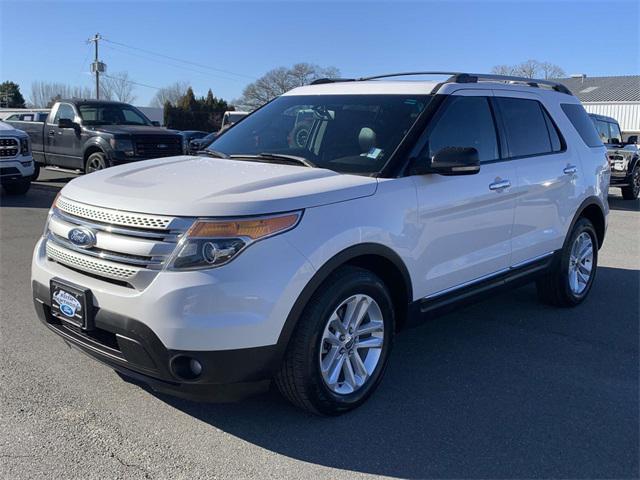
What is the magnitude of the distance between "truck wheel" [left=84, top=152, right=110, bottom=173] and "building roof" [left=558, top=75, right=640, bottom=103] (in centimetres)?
4272

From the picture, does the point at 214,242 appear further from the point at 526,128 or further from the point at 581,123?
the point at 581,123

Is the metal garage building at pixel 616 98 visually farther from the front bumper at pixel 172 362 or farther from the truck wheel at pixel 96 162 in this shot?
the front bumper at pixel 172 362

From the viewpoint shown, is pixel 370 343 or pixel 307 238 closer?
pixel 307 238

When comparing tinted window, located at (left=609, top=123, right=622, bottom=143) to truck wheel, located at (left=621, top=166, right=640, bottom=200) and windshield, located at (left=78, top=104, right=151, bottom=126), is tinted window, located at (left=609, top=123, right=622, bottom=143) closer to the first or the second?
truck wheel, located at (left=621, top=166, right=640, bottom=200)

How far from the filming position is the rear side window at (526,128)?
4.70 m

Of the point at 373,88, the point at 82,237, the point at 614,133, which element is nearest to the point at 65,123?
the point at 373,88

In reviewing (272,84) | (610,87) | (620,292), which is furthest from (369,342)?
(272,84)

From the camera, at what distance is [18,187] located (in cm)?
1180

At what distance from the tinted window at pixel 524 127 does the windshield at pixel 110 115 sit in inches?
409

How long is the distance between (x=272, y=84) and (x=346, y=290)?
69844mm

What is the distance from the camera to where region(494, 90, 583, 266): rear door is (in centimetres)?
466

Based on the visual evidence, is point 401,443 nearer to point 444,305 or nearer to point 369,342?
point 369,342

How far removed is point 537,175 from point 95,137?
9.97 metres

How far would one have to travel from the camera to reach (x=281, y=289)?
115 inches
